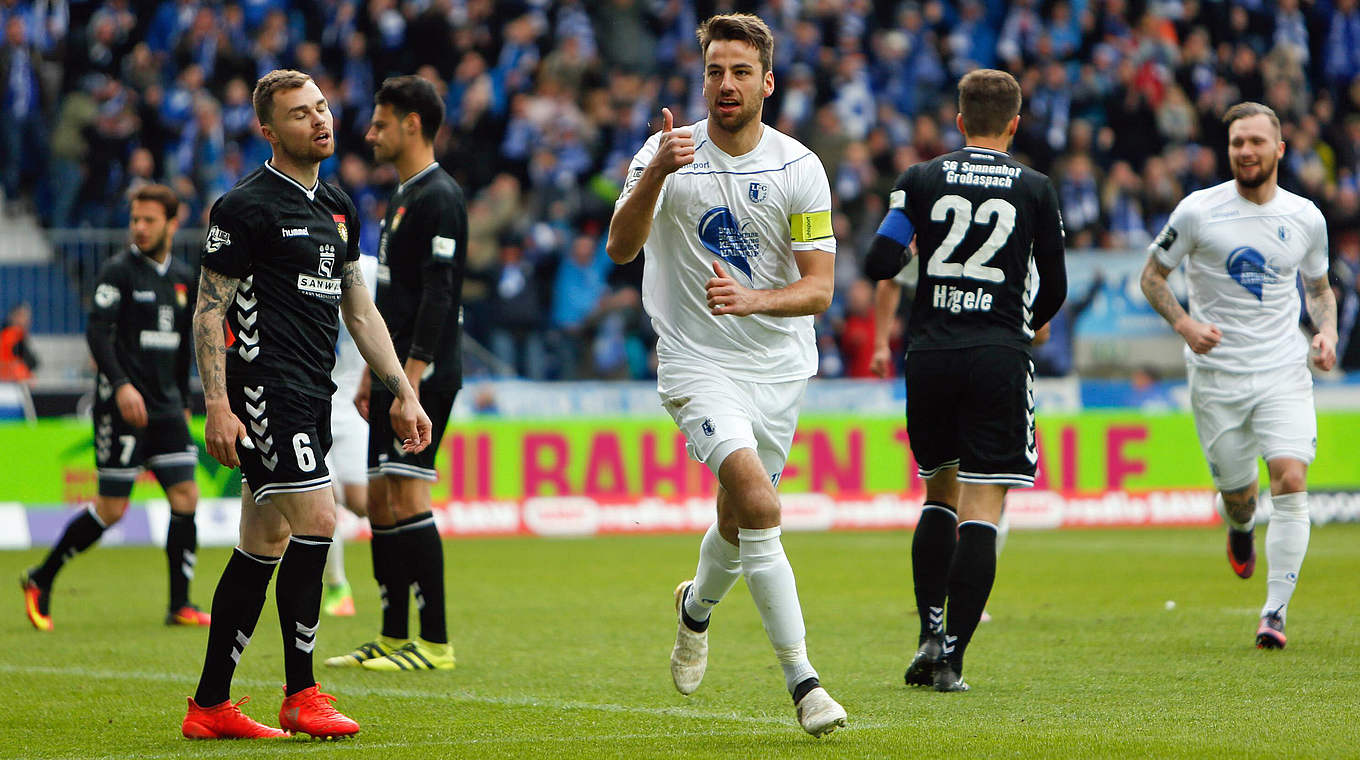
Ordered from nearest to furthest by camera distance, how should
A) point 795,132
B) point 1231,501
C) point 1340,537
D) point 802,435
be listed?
point 1231,501
point 1340,537
point 802,435
point 795,132

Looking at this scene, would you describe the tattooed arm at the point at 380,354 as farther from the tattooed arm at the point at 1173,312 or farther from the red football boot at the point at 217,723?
the tattooed arm at the point at 1173,312

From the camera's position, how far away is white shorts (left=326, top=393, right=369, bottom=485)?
33.6ft

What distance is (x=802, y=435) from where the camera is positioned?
16391 millimetres

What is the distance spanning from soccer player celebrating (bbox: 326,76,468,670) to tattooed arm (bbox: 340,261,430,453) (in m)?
1.34

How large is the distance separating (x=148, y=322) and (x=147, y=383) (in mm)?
355

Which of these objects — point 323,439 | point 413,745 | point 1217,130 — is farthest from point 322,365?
point 1217,130

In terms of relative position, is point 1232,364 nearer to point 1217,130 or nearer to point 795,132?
point 795,132

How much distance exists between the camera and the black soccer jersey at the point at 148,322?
31.1ft

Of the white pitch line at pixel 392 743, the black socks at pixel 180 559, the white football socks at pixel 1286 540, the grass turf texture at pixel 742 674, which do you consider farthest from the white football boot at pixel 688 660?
the black socks at pixel 180 559

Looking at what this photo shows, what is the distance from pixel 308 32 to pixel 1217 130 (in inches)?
475

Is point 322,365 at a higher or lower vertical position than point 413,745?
higher

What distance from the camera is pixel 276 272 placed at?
18.5 feet

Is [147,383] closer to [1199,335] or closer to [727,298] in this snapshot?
[727,298]

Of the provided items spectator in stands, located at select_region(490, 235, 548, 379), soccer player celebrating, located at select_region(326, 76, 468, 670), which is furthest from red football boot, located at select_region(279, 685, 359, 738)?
spectator in stands, located at select_region(490, 235, 548, 379)
